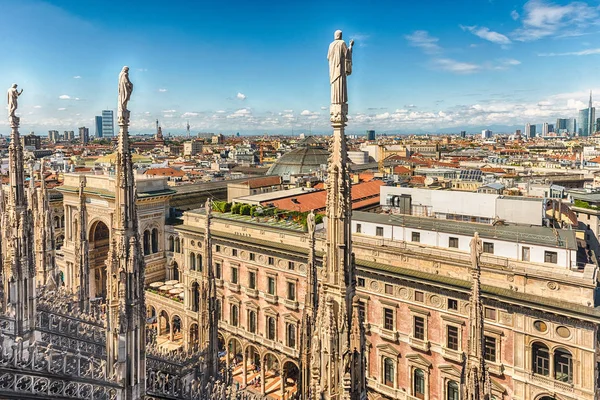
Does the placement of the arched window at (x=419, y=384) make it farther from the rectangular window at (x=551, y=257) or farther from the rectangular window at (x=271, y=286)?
the rectangular window at (x=271, y=286)

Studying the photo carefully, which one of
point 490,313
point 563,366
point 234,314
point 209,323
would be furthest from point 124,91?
point 234,314

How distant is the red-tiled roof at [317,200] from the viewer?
37.3 meters

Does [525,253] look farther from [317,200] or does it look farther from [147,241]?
[147,241]

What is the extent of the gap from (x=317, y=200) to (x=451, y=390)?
1997 centimetres

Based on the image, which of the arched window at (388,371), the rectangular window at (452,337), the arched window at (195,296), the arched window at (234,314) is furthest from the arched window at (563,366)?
the arched window at (195,296)

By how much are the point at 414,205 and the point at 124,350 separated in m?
24.3

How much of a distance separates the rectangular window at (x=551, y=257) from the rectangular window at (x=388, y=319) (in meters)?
8.44

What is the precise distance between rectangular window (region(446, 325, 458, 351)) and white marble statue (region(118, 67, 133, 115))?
19.3 meters

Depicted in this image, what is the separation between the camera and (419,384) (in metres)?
24.4

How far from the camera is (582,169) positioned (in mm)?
76125

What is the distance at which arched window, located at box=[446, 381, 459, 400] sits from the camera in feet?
75.7

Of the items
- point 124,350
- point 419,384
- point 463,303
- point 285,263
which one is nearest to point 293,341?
point 285,263

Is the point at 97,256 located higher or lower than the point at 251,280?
lower

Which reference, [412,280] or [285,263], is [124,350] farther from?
[285,263]
